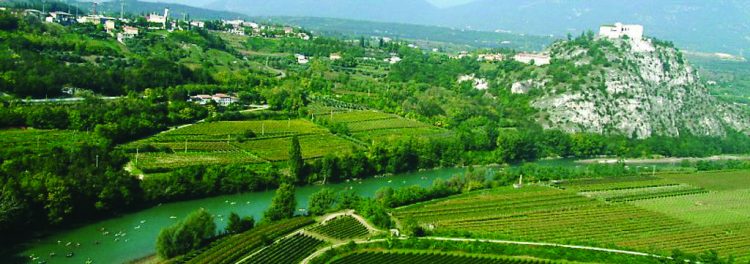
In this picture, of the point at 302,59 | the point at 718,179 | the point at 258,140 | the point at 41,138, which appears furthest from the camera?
the point at 302,59

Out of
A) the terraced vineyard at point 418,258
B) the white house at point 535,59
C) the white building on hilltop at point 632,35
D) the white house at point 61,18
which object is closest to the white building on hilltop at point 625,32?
the white building on hilltop at point 632,35

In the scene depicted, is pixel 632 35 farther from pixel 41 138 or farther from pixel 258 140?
pixel 41 138

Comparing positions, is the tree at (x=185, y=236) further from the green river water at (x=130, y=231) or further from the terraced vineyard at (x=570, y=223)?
the terraced vineyard at (x=570, y=223)

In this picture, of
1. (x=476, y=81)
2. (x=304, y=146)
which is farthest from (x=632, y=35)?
(x=304, y=146)

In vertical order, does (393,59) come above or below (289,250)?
above

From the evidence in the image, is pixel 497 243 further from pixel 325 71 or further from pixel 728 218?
pixel 325 71

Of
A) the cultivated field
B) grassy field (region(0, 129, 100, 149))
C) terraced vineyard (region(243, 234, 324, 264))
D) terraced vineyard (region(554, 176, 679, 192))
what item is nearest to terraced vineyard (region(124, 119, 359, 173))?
grassy field (region(0, 129, 100, 149))

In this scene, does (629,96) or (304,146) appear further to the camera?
(629,96)

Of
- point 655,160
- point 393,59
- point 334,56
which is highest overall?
point 393,59
